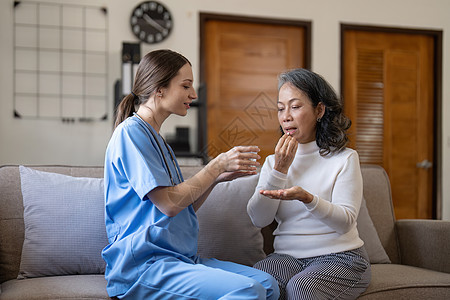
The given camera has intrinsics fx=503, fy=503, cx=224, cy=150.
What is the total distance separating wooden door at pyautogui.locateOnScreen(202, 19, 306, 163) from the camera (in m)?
4.05

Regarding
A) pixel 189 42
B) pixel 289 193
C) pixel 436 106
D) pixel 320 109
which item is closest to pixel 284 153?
pixel 289 193

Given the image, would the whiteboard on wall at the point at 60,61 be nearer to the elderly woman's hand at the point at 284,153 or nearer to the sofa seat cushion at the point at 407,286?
the elderly woman's hand at the point at 284,153

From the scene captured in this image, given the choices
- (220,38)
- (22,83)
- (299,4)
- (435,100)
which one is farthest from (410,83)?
(22,83)

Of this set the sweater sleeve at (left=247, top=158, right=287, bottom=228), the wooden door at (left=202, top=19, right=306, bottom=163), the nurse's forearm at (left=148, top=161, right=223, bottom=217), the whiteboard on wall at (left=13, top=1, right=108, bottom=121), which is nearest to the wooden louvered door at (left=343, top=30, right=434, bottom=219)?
the wooden door at (left=202, top=19, right=306, bottom=163)

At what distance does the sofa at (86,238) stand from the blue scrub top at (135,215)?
0.15 metres

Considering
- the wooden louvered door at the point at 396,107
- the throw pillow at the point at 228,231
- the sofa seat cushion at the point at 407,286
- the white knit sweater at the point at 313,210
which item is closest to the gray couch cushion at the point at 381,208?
the sofa seat cushion at the point at 407,286

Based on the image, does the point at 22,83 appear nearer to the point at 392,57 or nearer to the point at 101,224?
the point at 101,224

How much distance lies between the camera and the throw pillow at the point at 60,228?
1.67 m

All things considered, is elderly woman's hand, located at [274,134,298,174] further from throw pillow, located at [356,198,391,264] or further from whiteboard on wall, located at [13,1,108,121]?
whiteboard on wall, located at [13,1,108,121]

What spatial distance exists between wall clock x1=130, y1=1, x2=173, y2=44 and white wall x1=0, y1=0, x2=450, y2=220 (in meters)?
0.05

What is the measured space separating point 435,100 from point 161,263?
12.7ft

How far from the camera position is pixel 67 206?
1721 mm

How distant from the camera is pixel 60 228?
1.69 metres

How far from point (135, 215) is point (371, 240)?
1017 mm
